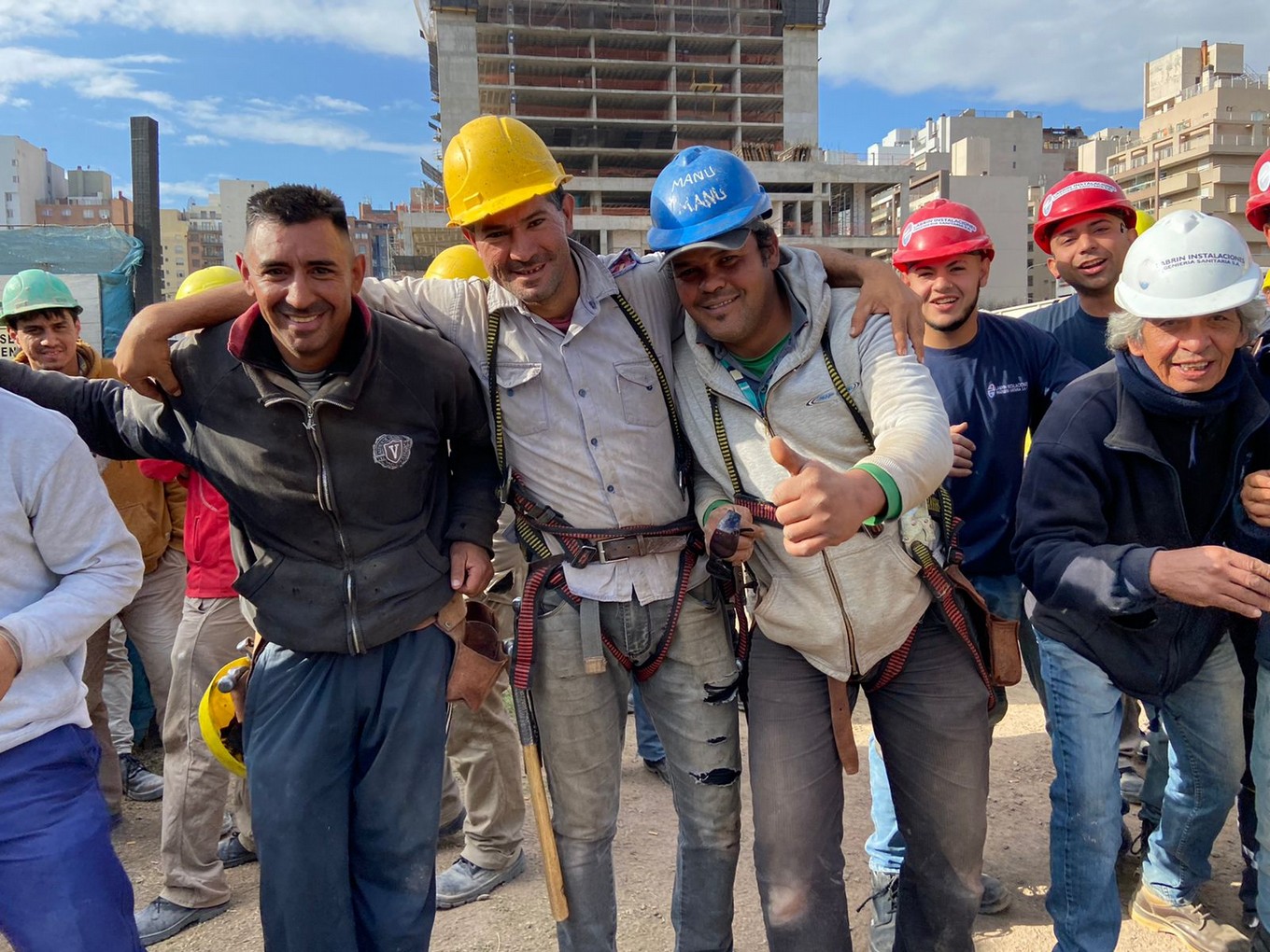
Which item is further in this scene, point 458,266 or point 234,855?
point 458,266

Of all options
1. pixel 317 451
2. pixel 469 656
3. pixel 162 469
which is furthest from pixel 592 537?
pixel 162 469

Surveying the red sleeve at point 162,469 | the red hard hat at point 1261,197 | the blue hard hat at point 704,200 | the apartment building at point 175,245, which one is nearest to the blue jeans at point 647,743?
the red sleeve at point 162,469

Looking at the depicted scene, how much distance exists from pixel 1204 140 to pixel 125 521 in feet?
295

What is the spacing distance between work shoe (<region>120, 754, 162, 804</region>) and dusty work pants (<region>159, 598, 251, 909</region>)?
4.14ft

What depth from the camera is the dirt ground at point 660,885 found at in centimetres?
355

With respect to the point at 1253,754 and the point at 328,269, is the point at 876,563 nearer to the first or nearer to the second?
the point at 1253,754

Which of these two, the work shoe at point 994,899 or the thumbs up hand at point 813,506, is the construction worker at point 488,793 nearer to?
the work shoe at point 994,899

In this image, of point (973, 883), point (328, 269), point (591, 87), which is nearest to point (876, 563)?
point (973, 883)

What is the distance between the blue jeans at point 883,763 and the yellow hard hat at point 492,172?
2.17 meters

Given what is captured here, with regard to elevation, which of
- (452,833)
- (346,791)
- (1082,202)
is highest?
(1082,202)

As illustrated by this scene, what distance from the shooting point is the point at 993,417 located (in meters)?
3.62

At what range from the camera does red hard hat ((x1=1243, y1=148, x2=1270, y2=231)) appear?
159 inches

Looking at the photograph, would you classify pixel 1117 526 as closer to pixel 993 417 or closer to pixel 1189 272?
pixel 1189 272

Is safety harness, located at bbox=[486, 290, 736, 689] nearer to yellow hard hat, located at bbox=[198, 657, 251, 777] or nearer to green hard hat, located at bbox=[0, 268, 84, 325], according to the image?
yellow hard hat, located at bbox=[198, 657, 251, 777]
